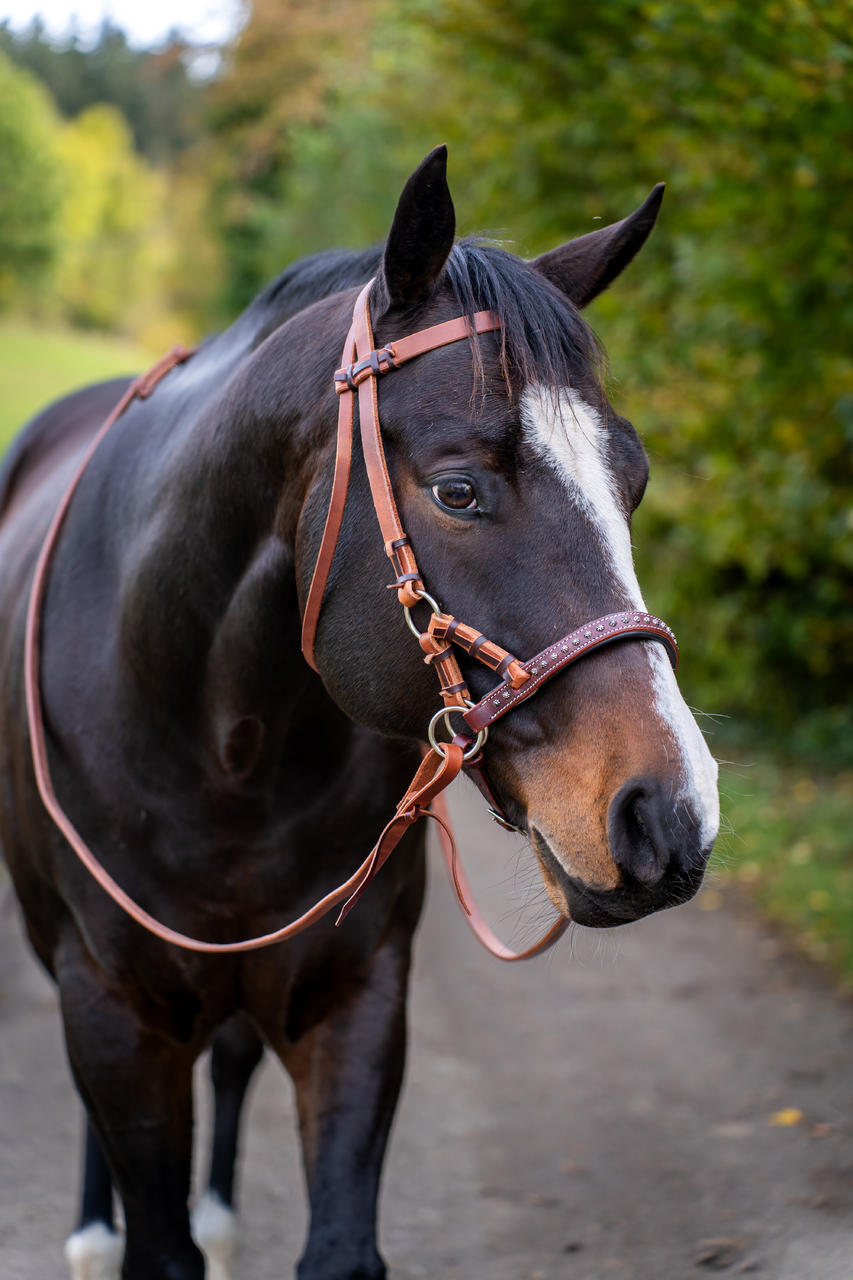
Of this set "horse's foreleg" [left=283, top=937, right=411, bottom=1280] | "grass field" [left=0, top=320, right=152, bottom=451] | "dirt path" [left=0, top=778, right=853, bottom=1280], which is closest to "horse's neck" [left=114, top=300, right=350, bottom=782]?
"horse's foreleg" [left=283, top=937, right=411, bottom=1280]

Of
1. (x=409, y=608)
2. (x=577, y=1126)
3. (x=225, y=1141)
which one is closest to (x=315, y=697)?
(x=409, y=608)

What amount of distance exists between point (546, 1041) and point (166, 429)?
123 inches

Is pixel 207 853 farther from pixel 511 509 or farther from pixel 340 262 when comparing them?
pixel 340 262

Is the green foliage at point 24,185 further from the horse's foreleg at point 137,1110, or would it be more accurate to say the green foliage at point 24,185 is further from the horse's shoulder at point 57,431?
the horse's foreleg at point 137,1110

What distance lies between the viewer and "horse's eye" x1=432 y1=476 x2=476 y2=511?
166 centimetres

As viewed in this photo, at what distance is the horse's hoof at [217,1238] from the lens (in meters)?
3.02

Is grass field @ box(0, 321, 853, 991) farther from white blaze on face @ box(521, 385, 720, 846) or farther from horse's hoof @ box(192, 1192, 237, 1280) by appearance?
Answer: white blaze on face @ box(521, 385, 720, 846)

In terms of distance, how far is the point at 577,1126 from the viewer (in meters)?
3.92

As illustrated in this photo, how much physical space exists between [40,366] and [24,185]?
4032mm

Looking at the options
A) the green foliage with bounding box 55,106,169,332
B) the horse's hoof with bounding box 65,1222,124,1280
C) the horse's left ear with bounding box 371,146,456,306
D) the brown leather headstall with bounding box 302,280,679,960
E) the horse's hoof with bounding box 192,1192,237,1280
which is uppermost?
the horse's left ear with bounding box 371,146,456,306

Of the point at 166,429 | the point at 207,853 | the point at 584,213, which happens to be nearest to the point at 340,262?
the point at 166,429

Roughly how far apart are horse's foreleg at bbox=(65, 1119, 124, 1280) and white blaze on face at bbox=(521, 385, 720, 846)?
6.43 ft

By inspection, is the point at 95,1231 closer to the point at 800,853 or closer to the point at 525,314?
the point at 525,314

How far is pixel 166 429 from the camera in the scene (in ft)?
7.79
